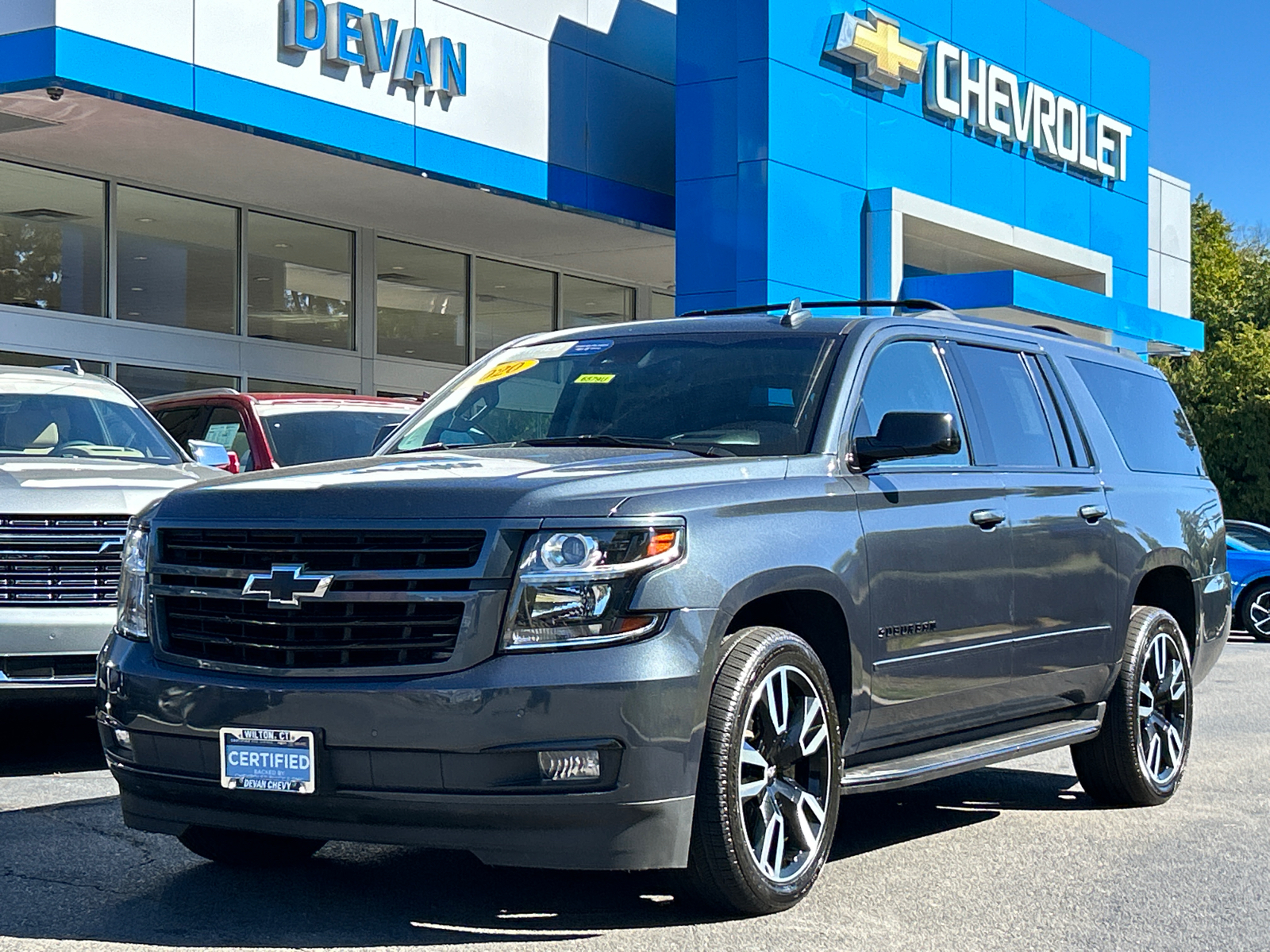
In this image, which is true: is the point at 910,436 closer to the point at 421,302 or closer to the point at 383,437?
the point at 383,437

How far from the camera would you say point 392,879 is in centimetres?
567

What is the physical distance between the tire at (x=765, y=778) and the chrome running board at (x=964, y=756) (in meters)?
0.29

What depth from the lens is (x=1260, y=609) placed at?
68.0 feet

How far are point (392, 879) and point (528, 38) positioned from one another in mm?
17246

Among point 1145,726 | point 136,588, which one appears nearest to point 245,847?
point 136,588

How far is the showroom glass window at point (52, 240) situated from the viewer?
19.2m

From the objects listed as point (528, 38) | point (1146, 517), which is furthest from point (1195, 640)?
point (528, 38)

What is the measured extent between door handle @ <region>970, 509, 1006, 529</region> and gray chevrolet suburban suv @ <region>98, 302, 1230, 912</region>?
1cm

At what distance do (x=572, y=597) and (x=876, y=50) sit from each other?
20.0m

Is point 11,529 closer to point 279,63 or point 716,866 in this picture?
point 716,866

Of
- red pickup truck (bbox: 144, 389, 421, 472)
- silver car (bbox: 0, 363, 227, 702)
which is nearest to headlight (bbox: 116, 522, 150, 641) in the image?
silver car (bbox: 0, 363, 227, 702)

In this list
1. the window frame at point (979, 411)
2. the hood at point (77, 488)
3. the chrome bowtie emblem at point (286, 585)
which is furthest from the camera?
the hood at point (77, 488)

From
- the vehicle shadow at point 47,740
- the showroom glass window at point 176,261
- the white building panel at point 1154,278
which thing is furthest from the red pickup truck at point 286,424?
the white building panel at point 1154,278

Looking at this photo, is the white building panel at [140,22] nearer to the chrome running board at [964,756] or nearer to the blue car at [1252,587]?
the chrome running board at [964,756]
